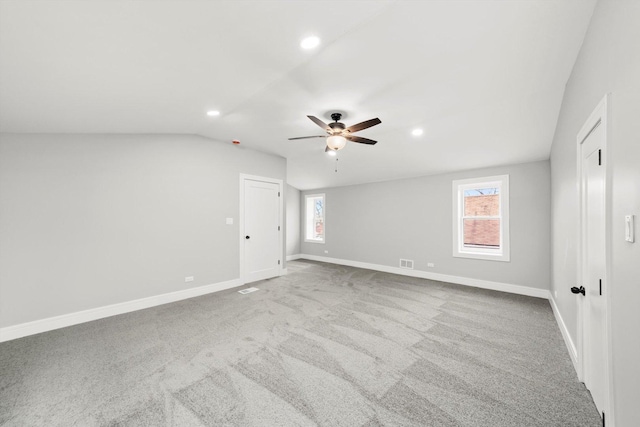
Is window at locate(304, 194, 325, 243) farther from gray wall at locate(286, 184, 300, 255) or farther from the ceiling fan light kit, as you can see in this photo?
the ceiling fan light kit

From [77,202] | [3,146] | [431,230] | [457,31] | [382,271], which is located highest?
[457,31]

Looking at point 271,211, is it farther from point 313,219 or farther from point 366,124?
point 366,124

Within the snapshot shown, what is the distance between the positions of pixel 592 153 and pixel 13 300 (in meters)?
5.81

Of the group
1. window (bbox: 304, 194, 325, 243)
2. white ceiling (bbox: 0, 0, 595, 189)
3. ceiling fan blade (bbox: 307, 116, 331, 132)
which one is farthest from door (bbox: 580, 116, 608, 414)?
window (bbox: 304, 194, 325, 243)

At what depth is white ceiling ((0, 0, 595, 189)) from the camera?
1669mm

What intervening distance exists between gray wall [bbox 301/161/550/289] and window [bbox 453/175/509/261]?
108 millimetres

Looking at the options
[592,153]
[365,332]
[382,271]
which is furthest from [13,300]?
[382,271]

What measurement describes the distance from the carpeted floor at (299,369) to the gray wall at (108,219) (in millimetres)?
493

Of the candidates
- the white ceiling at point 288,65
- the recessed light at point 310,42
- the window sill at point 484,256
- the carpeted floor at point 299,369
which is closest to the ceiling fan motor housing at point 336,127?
the white ceiling at point 288,65

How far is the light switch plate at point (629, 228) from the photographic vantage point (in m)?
1.10

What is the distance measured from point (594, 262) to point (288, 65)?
2.85 metres

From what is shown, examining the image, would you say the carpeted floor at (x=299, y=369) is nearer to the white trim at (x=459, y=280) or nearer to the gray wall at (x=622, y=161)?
the white trim at (x=459, y=280)

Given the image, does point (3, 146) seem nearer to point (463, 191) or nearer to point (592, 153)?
point (592, 153)

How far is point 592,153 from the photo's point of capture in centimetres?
183
